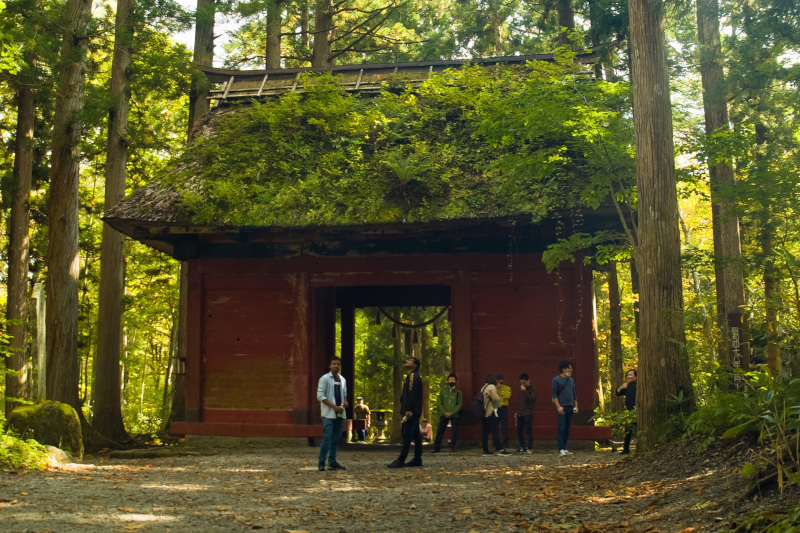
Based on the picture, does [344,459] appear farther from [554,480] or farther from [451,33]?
[451,33]

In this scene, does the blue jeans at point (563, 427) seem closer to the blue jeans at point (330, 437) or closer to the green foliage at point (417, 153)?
the green foliage at point (417, 153)

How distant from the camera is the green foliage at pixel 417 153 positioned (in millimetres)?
12094

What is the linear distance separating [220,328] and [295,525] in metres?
9.92

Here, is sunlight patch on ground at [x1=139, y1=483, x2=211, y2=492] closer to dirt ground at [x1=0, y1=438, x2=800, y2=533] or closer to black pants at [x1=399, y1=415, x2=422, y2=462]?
dirt ground at [x1=0, y1=438, x2=800, y2=533]

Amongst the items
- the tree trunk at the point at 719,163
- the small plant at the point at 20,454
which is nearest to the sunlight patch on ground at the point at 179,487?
the small plant at the point at 20,454

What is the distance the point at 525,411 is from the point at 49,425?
8102 millimetres

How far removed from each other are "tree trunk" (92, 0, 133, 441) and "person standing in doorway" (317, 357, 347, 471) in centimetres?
823

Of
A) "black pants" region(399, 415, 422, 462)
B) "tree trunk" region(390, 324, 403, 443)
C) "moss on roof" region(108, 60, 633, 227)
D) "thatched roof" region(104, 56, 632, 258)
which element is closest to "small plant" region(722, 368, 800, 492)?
"black pants" region(399, 415, 422, 462)

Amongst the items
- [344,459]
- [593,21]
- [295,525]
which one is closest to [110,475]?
[344,459]

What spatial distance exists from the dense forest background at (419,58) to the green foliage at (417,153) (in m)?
0.58

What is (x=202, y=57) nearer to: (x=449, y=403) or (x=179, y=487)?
(x=449, y=403)

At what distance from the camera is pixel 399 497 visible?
8.53 metres

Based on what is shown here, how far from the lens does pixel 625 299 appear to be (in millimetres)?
29281

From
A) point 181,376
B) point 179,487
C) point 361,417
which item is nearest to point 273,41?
point 181,376
